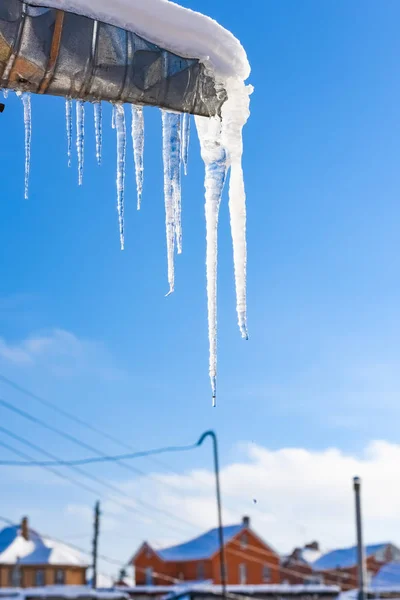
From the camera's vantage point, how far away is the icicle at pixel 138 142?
15.1 ft

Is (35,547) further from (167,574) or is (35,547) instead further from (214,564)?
(214,564)

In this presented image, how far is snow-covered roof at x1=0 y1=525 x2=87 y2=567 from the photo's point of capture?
4756 cm

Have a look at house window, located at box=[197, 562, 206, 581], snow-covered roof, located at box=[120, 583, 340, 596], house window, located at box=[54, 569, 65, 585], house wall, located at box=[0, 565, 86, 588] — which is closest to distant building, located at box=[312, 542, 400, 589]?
house window, located at box=[197, 562, 206, 581]

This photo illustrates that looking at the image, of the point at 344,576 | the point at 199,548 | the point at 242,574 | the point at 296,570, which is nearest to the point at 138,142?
the point at 199,548

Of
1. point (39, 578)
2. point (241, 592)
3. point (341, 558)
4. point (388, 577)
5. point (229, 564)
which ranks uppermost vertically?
point (341, 558)

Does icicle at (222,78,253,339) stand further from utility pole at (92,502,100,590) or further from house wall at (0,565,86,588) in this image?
house wall at (0,565,86,588)

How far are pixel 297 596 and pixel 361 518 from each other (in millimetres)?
20981

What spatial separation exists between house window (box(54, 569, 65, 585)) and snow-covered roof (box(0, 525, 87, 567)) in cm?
50

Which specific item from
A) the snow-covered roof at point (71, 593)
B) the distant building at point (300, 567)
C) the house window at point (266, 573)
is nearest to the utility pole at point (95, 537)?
the snow-covered roof at point (71, 593)

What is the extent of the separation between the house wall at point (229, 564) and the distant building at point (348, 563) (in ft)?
15.9

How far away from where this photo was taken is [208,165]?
4668 millimetres

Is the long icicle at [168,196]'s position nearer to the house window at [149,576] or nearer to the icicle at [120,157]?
the icicle at [120,157]

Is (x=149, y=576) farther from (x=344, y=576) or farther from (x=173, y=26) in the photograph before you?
(x=173, y=26)

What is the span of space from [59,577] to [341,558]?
60.3ft
